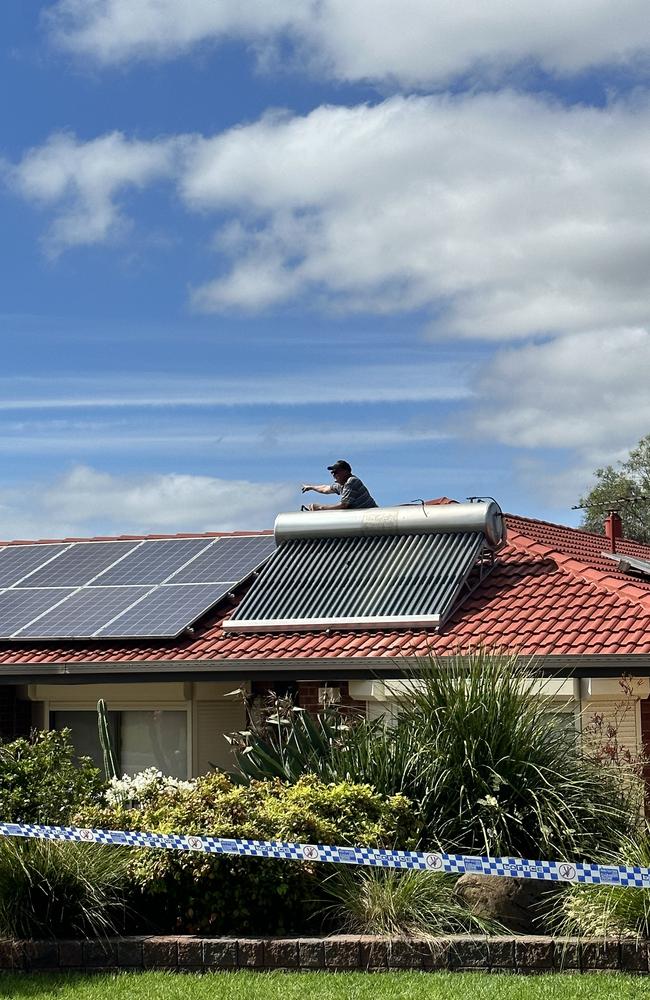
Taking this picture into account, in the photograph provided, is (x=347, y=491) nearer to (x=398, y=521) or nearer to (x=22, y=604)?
(x=398, y=521)

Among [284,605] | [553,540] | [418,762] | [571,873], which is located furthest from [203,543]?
[571,873]

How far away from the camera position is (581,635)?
16.3 metres

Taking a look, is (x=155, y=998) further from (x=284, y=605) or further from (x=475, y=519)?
(x=475, y=519)

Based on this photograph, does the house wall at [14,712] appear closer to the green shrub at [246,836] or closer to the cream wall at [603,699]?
the cream wall at [603,699]

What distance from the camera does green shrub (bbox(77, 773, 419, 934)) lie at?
35.4 ft

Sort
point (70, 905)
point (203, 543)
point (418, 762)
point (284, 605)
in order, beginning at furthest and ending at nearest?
point (203, 543) → point (284, 605) → point (418, 762) → point (70, 905)

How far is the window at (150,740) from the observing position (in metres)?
18.4

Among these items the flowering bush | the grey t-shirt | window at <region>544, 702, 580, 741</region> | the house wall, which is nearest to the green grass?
the flowering bush

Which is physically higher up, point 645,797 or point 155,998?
point 645,797

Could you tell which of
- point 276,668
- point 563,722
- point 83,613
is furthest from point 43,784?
point 83,613

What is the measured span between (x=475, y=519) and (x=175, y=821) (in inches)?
337

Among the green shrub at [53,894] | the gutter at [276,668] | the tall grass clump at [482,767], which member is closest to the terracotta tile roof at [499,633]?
the gutter at [276,668]

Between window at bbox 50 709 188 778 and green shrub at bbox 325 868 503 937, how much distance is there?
311 inches

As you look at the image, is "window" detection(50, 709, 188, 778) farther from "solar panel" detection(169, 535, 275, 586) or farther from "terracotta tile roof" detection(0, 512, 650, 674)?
"solar panel" detection(169, 535, 275, 586)
